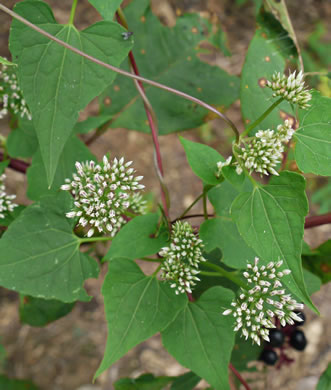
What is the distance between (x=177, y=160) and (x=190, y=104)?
193cm

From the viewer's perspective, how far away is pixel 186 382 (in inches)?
81.7

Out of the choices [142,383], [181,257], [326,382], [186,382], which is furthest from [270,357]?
[181,257]

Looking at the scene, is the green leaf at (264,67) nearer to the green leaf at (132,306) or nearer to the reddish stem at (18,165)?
the green leaf at (132,306)

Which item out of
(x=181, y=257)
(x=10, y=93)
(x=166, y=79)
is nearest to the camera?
Result: (x=181, y=257)

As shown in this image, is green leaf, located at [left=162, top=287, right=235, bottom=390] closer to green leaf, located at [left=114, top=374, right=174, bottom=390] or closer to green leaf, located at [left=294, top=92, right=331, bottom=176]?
green leaf, located at [left=294, top=92, right=331, bottom=176]

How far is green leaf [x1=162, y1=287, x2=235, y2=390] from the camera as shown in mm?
1419

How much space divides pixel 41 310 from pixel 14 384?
45.0 inches

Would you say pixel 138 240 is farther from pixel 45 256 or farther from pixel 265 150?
pixel 265 150

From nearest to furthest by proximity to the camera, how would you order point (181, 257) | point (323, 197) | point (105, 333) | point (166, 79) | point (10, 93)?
point (181, 257) → point (10, 93) → point (166, 79) → point (105, 333) → point (323, 197)

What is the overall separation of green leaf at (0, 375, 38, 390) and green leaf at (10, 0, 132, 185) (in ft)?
7.34

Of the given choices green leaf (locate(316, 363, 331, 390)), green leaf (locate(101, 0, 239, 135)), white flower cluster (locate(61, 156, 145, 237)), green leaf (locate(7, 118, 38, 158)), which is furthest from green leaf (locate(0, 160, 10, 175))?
green leaf (locate(316, 363, 331, 390))

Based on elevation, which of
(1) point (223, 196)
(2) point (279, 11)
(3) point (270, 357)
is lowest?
(3) point (270, 357)

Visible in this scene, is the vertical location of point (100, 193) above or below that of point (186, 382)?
above

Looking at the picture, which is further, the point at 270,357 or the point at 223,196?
the point at 270,357
